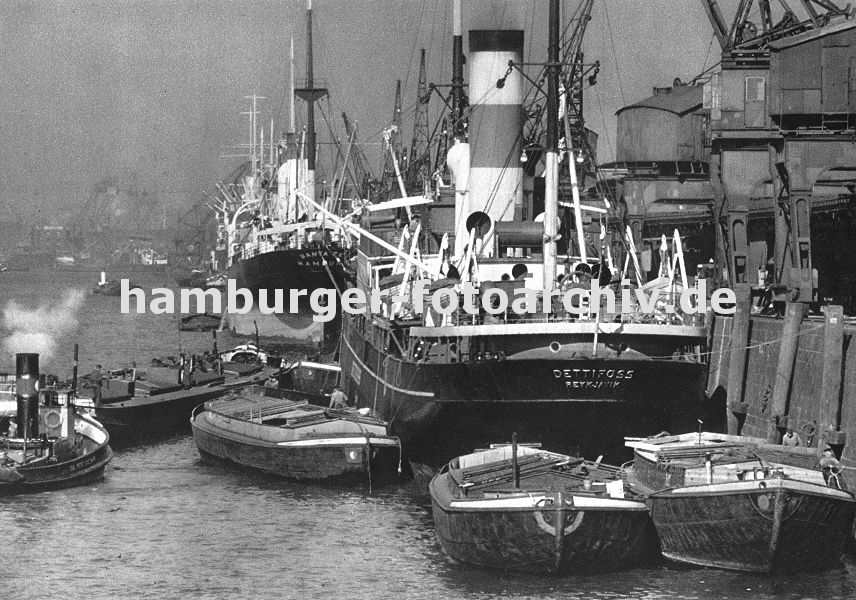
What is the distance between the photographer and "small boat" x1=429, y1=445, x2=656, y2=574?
1316 inches

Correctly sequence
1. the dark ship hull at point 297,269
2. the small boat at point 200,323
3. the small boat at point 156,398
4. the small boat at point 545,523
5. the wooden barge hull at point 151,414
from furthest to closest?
the small boat at point 200,323 → the dark ship hull at point 297,269 → the small boat at point 156,398 → the wooden barge hull at point 151,414 → the small boat at point 545,523

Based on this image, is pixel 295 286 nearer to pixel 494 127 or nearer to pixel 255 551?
pixel 494 127

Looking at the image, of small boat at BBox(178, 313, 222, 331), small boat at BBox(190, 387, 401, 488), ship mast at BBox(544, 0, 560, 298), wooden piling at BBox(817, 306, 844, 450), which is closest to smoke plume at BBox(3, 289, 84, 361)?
small boat at BBox(178, 313, 222, 331)

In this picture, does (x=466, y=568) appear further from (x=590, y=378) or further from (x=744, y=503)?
(x=590, y=378)

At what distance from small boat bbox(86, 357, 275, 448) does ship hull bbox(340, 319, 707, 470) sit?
15868 millimetres

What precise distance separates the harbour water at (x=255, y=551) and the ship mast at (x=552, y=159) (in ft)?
27.6

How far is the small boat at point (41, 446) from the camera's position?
45281mm

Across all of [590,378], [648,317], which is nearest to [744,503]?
[590,378]

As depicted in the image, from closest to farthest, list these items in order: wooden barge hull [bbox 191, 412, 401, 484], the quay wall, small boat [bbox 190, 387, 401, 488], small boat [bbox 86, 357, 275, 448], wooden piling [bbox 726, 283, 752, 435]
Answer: the quay wall
wooden piling [bbox 726, 283, 752, 435]
wooden barge hull [bbox 191, 412, 401, 484]
small boat [bbox 190, 387, 401, 488]
small boat [bbox 86, 357, 275, 448]

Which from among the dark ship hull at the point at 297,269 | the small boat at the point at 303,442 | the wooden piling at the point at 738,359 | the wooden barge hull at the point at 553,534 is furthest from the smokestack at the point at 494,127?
the dark ship hull at the point at 297,269

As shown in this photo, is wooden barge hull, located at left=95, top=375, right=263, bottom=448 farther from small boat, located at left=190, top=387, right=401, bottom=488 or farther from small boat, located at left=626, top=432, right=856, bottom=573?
small boat, located at left=626, top=432, right=856, bottom=573

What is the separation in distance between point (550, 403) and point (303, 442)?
8.47 m

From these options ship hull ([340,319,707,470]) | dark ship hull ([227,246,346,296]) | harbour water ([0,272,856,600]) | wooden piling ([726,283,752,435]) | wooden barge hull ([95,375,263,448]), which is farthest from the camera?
dark ship hull ([227,246,346,296])

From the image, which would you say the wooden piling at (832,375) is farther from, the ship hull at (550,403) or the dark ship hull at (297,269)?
the dark ship hull at (297,269)
